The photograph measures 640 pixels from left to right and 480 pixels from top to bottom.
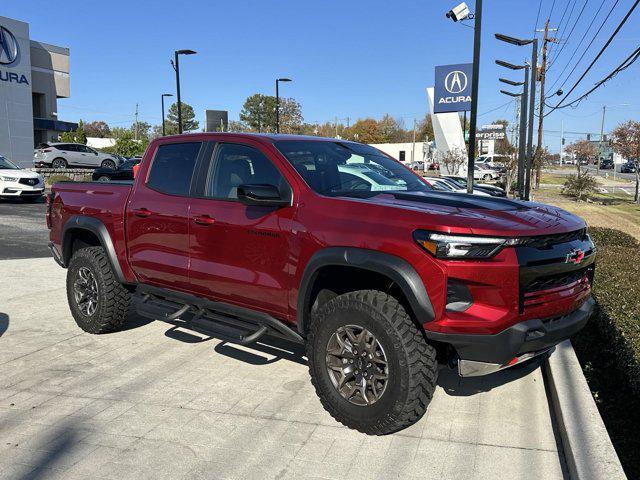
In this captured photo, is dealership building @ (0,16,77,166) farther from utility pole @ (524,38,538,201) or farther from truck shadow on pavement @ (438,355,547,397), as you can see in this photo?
truck shadow on pavement @ (438,355,547,397)

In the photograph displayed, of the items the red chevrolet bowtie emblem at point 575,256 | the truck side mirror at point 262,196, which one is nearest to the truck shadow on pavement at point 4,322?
the truck side mirror at point 262,196

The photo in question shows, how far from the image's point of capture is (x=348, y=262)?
3.43 meters

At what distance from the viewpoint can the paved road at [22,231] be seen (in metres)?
10.6

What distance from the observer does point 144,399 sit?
4148mm

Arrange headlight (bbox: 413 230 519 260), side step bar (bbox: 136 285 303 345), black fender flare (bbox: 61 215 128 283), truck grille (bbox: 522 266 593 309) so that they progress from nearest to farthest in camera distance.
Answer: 1. headlight (bbox: 413 230 519 260)
2. truck grille (bbox: 522 266 593 309)
3. side step bar (bbox: 136 285 303 345)
4. black fender flare (bbox: 61 215 128 283)

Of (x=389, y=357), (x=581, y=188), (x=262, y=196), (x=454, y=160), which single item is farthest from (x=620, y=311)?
(x=454, y=160)

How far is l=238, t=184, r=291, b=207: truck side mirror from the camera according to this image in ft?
12.3

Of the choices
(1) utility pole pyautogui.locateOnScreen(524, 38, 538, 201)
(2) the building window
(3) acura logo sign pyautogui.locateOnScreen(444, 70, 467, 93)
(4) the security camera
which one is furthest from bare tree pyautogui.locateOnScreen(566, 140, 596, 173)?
(2) the building window

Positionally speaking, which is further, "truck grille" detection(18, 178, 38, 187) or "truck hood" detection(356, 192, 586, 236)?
"truck grille" detection(18, 178, 38, 187)

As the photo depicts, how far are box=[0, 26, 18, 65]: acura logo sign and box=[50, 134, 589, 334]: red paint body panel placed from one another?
1166 inches

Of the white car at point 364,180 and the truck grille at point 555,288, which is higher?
the white car at point 364,180

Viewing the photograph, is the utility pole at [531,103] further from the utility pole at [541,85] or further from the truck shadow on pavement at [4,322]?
the truck shadow on pavement at [4,322]

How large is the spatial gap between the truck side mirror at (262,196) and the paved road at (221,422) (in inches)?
57.7

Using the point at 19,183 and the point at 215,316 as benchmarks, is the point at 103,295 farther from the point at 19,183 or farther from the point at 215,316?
the point at 19,183
